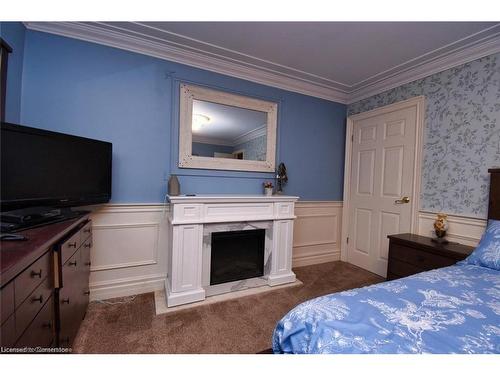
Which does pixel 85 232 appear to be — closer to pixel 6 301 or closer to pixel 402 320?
pixel 6 301

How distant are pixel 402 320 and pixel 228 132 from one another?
229 cm

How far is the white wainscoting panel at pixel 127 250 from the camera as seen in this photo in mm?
2156

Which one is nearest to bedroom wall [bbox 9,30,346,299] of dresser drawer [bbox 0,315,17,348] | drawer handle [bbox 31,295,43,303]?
drawer handle [bbox 31,295,43,303]

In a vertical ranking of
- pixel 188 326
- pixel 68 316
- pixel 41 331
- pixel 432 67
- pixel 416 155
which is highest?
pixel 432 67

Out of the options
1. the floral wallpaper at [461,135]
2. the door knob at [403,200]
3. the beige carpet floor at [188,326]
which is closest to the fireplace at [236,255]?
the beige carpet floor at [188,326]

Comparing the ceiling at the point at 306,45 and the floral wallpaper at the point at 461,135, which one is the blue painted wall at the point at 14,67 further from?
the floral wallpaper at the point at 461,135

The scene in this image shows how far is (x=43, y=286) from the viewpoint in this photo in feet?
3.48

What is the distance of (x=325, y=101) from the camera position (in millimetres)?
3248

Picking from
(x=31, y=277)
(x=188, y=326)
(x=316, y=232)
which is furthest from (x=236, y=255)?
(x=31, y=277)

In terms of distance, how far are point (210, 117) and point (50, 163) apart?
1530mm
